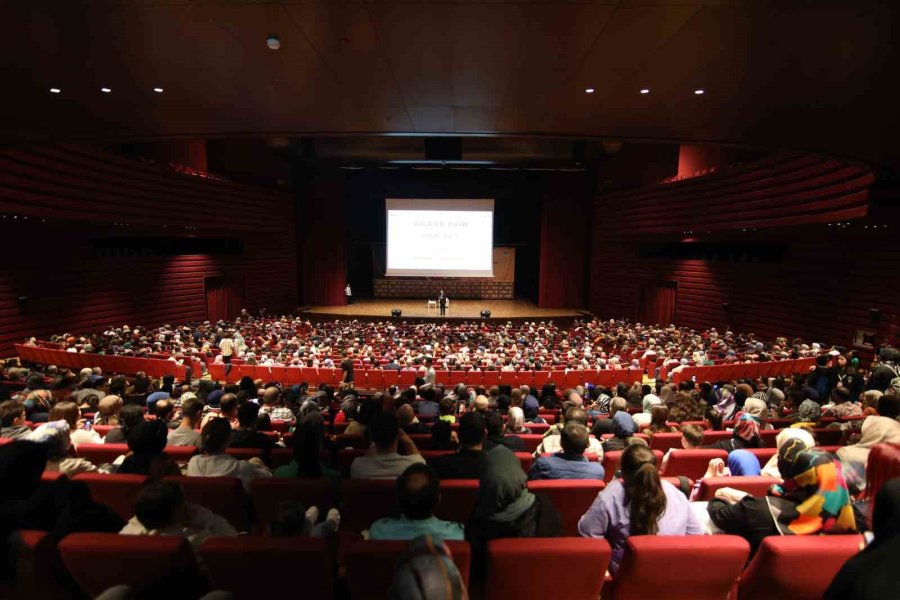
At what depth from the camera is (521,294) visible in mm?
27641

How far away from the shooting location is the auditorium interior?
210 centimetres

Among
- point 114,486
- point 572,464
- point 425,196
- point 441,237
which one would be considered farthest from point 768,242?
point 114,486

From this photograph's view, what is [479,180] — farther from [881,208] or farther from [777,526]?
[777,526]

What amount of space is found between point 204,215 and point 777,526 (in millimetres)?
18246

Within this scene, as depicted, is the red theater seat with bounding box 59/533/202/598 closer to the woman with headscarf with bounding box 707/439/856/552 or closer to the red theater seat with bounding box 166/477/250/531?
the red theater seat with bounding box 166/477/250/531

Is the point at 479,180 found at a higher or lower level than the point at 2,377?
higher

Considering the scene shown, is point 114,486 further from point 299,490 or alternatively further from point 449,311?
point 449,311

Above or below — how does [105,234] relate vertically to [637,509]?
above

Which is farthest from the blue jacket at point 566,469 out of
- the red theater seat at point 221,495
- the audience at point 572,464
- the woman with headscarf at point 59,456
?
the woman with headscarf at point 59,456

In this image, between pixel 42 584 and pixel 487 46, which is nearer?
pixel 42 584

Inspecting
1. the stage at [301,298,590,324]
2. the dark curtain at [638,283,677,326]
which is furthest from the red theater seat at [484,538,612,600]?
the dark curtain at [638,283,677,326]

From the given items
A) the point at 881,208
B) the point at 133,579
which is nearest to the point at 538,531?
the point at 133,579

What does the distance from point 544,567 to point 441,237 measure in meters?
20.3

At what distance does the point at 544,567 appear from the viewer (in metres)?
2.09
